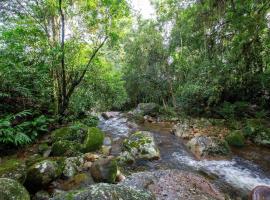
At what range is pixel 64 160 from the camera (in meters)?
4.29

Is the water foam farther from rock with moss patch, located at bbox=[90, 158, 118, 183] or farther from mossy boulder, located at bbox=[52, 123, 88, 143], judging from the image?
mossy boulder, located at bbox=[52, 123, 88, 143]

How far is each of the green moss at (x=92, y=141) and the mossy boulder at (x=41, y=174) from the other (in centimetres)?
160

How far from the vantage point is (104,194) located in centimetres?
255

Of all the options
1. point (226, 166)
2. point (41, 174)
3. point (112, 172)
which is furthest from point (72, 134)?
point (226, 166)

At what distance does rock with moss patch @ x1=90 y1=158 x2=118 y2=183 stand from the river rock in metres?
0.25

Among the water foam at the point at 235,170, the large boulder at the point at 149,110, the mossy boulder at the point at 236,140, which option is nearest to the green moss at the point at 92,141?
the water foam at the point at 235,170

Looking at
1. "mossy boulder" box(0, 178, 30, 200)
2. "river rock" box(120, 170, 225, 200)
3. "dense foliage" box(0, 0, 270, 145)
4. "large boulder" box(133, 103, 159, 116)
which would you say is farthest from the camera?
"large boulder" box(133, 103, 159, 116)

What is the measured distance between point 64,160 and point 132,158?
5.45ft

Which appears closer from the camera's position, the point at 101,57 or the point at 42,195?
the point at 42,195

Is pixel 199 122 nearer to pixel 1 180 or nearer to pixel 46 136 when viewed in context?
pixel 46 136

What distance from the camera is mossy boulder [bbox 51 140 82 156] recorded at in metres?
5.01

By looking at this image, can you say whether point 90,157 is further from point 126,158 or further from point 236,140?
point 236,140

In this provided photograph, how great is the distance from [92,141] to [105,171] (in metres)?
1.84

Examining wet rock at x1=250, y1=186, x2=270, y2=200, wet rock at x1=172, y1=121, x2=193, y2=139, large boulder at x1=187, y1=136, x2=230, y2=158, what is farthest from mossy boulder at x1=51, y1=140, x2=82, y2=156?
wet rock at x1=172, y1=121, x2=193, y2=139
